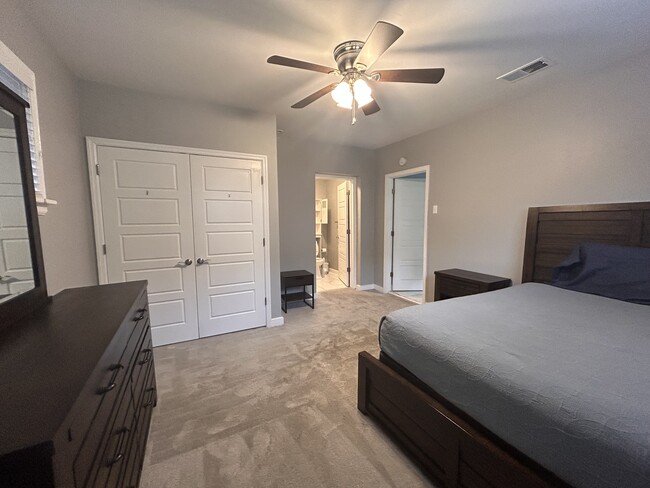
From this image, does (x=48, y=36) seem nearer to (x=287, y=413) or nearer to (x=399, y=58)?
(x=399, y=58)

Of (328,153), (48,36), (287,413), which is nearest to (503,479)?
(287,413)

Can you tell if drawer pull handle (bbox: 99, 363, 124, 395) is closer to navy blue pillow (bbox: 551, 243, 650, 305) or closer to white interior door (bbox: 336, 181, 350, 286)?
navy blue pillow (bbox: 551, 243, 650, 305)

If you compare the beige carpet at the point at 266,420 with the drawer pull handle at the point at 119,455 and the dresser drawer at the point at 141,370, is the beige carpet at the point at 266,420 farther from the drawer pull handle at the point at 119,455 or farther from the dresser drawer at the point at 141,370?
the drawer pull handle at the point at 119,455

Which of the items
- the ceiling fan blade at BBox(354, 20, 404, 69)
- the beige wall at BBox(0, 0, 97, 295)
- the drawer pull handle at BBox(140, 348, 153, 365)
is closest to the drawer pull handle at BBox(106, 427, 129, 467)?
the drawer pull handle at BBox(140, 348, 153, 365)

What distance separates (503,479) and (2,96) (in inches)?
98.2

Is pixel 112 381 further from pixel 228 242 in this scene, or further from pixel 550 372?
pixel 228 242

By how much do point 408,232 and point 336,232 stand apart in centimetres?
190

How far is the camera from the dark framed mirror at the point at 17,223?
1.08 meters

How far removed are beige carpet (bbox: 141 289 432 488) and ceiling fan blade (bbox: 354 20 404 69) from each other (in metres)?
2.21

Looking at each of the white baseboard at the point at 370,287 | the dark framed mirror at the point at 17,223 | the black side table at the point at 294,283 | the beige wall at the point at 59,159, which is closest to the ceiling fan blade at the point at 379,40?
the dark framed mirror at the point at 17,223

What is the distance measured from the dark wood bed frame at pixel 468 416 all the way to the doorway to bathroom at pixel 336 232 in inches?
111

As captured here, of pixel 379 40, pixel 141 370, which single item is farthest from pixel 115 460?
pixel 379 40

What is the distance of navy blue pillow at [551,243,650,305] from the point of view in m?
1.83

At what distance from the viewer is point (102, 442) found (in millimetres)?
818
